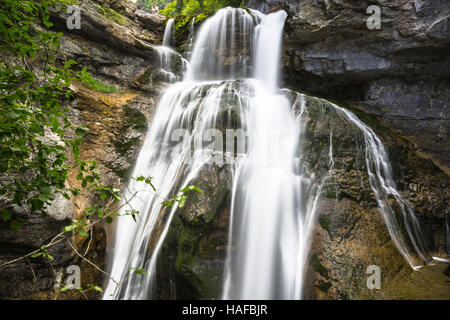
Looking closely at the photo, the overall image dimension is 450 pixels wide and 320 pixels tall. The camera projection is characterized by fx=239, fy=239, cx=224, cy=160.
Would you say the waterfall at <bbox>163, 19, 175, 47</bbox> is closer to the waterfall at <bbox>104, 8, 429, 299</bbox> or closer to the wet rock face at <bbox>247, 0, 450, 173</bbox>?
the waterfall at <bbox>104, 8, 429, 299</bbox>

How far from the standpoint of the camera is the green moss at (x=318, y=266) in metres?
3.59

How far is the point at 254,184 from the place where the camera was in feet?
14.9

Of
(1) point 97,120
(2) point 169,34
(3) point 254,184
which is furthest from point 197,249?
(2) point 169,34

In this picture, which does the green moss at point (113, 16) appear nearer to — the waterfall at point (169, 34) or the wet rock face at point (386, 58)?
the waterfall at point (169, 34)

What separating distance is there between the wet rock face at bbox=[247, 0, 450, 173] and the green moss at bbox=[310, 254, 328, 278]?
18.9 ft

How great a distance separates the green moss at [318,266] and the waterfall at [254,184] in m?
0.13

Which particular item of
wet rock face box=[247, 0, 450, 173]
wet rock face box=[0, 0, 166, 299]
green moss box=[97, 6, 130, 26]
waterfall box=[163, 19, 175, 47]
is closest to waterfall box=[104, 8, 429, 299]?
wet rock face box=[0, 0, 166, 299]

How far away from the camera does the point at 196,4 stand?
50.3 feet

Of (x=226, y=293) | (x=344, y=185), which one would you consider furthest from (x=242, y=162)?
(x=226, y=293)

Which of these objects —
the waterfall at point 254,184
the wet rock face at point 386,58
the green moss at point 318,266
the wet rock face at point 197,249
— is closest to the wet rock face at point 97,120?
the waterfall at point 254,184

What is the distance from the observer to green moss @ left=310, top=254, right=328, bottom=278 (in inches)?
141

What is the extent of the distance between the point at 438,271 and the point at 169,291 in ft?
14.6

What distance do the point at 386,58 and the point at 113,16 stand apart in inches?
361

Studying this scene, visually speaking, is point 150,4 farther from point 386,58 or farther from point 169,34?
point 386,58
